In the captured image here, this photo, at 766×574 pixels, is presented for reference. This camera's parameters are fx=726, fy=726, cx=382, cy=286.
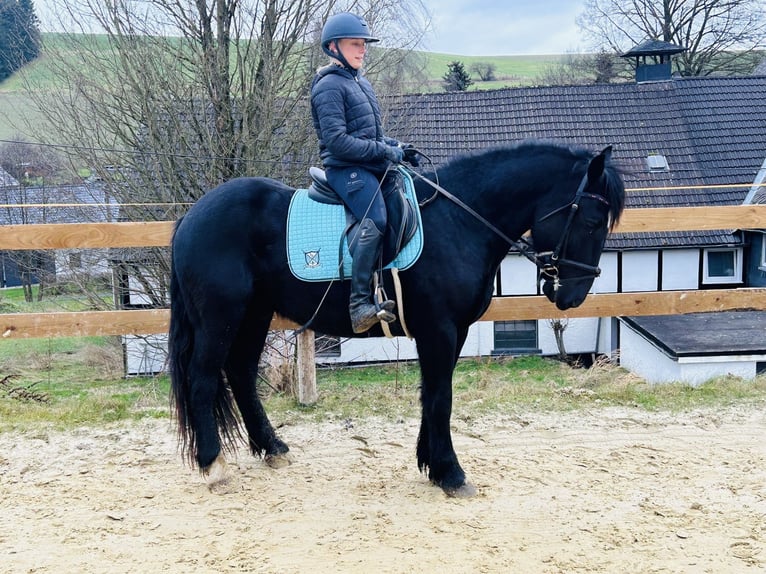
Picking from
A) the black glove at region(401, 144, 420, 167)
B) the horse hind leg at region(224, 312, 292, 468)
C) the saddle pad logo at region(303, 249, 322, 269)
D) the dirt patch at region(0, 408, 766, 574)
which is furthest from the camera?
the horse hind leg at region(224, 312, 292, 468)

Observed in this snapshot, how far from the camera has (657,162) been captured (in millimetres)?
21375

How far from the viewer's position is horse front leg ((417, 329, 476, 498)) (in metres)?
4.20

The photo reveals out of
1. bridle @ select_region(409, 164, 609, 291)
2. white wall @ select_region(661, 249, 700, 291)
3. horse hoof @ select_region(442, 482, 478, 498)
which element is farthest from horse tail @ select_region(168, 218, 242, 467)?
white wall @ select_region(661, 249, 700, 291)

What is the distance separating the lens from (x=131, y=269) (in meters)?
11.9

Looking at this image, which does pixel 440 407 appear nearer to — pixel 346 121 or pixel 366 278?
pixel 366 278

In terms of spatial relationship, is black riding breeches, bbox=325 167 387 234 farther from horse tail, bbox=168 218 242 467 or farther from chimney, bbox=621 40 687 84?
chimney, bbox=621 40 687 84

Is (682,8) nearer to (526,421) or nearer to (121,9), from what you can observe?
(121,9)

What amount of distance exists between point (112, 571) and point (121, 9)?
33.4 feet


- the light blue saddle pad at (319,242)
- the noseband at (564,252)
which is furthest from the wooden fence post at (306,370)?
the noseband at (564,252)

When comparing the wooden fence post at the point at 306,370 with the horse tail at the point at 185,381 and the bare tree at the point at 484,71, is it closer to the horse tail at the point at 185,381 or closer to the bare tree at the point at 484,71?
the horse tail at the point at 185,381

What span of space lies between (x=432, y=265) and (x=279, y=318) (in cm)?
188

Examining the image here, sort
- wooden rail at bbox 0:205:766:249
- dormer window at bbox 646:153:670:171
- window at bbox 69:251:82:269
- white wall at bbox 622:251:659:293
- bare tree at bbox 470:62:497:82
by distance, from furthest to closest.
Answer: bare tree at bbox 470:62:497:82, dormer window at bbox 646:153:670:171, white wall at bbox 622:251:659:293, window at bbox 69:251:82:269, wooden rail at bbox 0:205:766:249

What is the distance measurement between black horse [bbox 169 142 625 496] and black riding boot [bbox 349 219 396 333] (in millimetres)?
204

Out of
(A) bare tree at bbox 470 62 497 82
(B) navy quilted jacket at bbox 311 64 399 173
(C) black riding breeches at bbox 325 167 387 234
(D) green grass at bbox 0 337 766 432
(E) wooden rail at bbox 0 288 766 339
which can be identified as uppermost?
(A) bare tree at bbox 470 62 497 82
